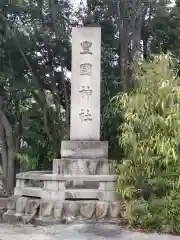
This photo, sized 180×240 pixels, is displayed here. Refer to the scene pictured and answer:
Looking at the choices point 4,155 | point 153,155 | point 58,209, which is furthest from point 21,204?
point 4,155

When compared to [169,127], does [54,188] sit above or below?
below

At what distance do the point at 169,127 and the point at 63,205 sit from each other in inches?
88.8

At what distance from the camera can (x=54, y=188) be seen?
7266 mm

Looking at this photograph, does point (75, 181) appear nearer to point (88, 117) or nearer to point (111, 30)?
point (88, 117)

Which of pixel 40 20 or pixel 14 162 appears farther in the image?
pixel 14 162

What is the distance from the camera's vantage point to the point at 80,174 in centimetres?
780

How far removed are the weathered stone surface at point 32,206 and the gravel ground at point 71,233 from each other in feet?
1.31

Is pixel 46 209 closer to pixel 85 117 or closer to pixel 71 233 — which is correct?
pixel 71 233

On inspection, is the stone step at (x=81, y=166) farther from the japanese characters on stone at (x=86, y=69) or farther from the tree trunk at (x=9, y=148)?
the tree trunk at (x=9, y=148)

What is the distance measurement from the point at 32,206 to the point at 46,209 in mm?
306

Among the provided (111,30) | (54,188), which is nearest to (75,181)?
(54,188)

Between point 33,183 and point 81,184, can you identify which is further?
point 33,183

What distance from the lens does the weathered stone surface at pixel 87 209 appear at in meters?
7.03

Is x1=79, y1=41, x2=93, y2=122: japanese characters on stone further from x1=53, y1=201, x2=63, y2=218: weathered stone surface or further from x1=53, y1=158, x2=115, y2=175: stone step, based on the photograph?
x1=53, y1=201, x2=63, y2=218: weathered stone surface
